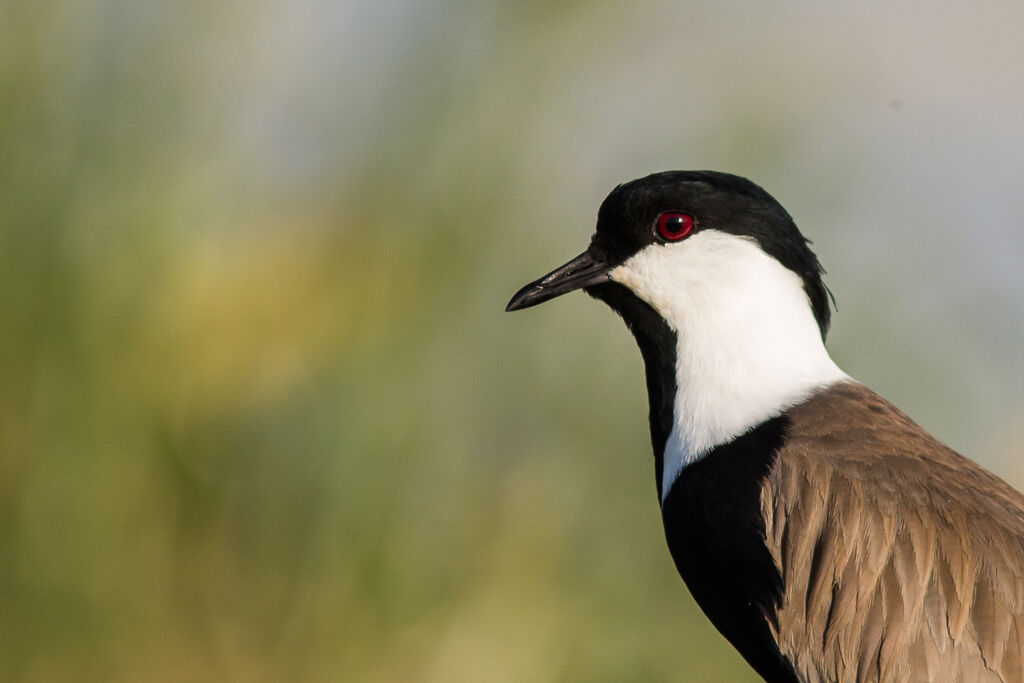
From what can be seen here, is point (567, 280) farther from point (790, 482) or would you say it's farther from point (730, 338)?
point (790, 482)

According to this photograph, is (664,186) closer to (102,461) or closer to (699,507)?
(699,507)

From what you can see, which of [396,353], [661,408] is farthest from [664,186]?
[396,353]

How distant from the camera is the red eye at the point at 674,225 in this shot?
324 centimetres

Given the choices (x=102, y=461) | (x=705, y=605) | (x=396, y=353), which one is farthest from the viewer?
(x=396, y=353)

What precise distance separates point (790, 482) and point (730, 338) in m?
0.44

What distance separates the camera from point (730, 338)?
3164 mm

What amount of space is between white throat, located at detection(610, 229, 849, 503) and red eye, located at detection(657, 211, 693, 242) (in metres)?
0.02

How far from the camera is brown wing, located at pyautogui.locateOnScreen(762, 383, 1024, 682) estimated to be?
275cm

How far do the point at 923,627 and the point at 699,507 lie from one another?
54cm

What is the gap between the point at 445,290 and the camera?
4.39m

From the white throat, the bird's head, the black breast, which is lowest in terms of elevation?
the black breast

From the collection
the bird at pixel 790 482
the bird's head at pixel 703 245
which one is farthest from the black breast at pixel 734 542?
the bird's head at pixel 703 245

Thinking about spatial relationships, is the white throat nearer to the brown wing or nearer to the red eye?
the red eye

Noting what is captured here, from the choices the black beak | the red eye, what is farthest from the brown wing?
the black beak
